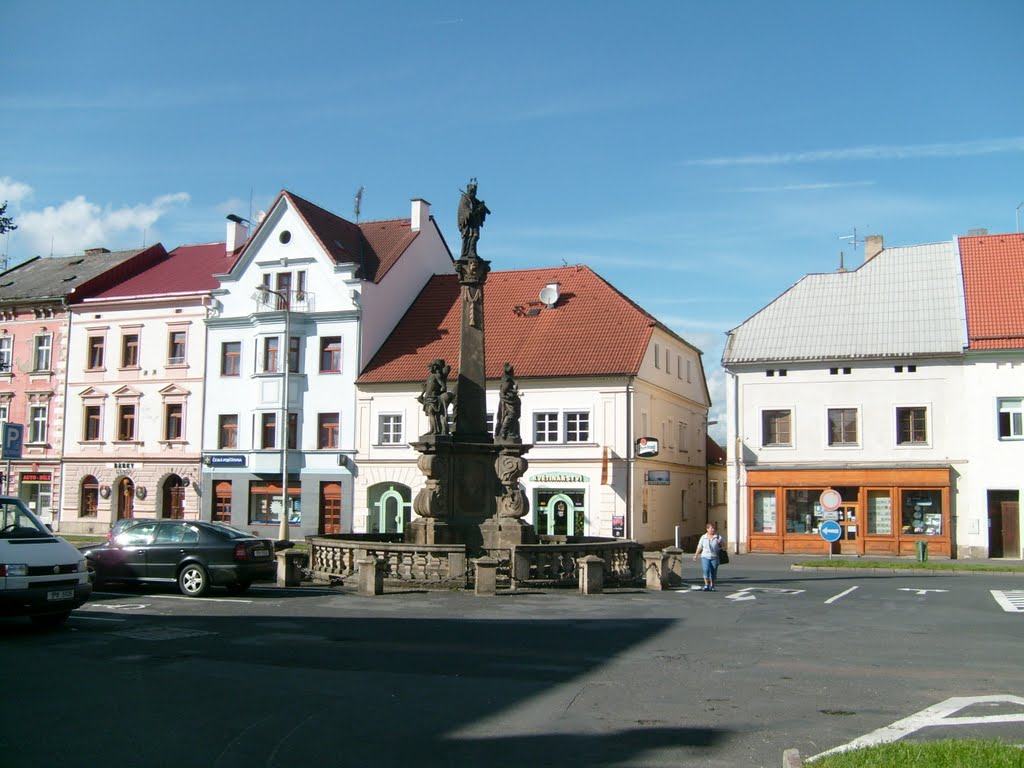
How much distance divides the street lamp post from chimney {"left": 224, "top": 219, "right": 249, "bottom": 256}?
6.59 metres

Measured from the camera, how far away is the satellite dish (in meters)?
45.9

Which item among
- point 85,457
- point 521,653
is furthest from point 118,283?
point 521,653

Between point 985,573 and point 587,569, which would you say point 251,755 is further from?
point 985,573

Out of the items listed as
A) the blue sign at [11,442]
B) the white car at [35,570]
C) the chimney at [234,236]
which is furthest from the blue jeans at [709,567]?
the chimney at [234,236]

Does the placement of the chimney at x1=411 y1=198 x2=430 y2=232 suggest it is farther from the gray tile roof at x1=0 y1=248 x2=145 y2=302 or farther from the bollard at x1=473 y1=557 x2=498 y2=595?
the bollard at x1=473 y1=557 x2=498 y2=595

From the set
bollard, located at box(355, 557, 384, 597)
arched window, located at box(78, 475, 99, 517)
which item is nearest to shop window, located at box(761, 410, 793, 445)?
bollard, located at box(355, 557, 384, 597)

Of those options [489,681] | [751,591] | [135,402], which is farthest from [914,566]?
[135,402]

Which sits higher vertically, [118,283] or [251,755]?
[118,283]

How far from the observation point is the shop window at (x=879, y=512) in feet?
126

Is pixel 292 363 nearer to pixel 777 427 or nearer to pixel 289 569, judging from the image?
pixel 777 427

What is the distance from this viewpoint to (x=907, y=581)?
26656 mm

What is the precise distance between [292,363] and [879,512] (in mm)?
25994

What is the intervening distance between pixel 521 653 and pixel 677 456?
118ft

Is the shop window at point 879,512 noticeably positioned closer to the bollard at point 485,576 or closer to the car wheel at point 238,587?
the bollard at point 485,576
